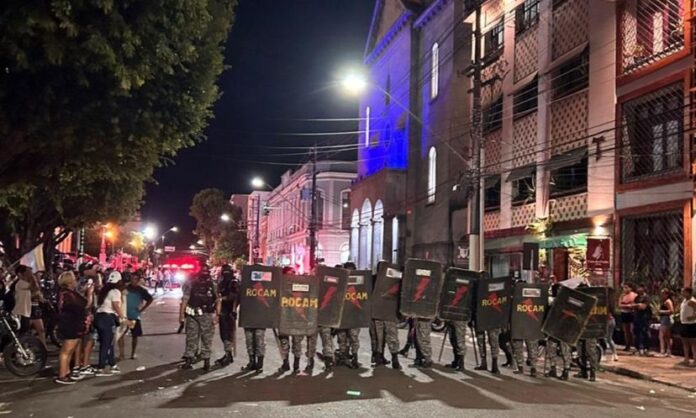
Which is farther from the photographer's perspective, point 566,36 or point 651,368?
point 566,36

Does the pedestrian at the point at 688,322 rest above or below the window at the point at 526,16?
below

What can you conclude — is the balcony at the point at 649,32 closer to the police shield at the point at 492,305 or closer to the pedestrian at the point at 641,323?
the pedestrian at the point at 641,323

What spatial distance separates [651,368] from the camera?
1459 centimetres

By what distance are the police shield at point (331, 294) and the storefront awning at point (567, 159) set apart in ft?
39.5

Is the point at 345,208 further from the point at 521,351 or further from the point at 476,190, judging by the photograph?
the point at 521,351

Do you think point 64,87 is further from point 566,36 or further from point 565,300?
point 566,36

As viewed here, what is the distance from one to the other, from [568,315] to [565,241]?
438 inches

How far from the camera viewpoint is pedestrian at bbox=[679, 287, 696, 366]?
14.9 metres

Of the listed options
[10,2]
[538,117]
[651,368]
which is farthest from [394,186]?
[10,2]

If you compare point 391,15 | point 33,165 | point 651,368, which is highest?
point 391,15

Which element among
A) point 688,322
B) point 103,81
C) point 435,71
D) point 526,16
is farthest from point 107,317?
point 435,71

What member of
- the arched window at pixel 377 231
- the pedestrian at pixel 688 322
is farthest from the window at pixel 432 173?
the pedestrian at pixel 688 322

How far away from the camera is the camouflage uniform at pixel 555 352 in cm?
1241

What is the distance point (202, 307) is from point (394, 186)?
3033 cm
